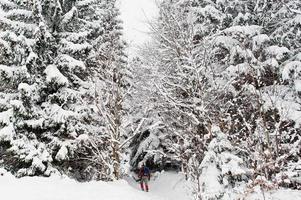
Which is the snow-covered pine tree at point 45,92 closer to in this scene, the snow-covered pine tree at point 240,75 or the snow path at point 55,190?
the snow path at point 55,190

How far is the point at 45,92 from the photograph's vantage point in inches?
615

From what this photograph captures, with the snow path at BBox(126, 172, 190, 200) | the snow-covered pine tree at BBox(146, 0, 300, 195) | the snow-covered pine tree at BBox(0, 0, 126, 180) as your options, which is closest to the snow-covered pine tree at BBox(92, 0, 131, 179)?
the snow-covered pine tree at BBox(0, 0, 126, 180)

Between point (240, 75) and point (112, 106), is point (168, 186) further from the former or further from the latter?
point (240, 75)

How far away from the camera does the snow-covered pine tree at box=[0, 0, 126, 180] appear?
14.4 m

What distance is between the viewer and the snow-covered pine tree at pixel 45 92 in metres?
14.4

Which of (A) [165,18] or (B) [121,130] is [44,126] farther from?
(A) [165,18]

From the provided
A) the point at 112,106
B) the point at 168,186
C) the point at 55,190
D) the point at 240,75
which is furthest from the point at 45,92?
the point at 168,186

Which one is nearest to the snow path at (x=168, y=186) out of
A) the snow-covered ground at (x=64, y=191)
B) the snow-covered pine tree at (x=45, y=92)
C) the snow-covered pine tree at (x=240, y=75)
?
the snow-covered pine tree at (x=45, y=92)

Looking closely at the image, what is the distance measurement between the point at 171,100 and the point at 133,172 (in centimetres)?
1539

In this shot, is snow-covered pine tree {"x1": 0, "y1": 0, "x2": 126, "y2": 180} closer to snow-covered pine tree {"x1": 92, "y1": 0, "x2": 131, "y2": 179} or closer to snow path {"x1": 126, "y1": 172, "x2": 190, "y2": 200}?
snow-covered pine tree {"x1": 92, "y1": 0, "x2": 131, "y2": 179}

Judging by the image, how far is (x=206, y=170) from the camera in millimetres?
11359

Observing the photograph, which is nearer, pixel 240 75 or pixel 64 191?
pixel 64 191

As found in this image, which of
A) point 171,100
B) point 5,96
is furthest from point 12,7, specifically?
point 171,100

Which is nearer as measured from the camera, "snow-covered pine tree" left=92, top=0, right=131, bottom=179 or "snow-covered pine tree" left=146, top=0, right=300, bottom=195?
"snow-covered pine tree" left=146, top=0, right=300, bottom=195
